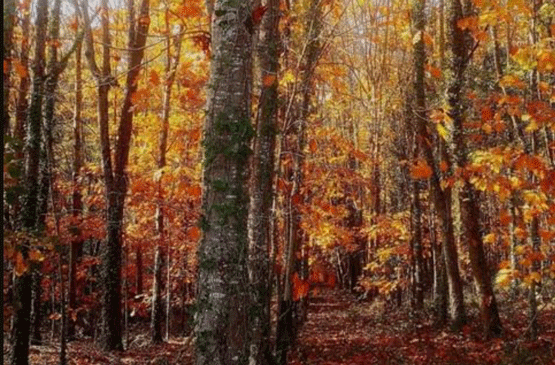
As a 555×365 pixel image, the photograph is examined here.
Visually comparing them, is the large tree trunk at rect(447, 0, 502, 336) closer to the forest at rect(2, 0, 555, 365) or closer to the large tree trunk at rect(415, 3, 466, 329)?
the forest at rect(2, 0, 555, 365)

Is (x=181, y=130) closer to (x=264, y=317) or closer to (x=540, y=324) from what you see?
(x=264, y=317)

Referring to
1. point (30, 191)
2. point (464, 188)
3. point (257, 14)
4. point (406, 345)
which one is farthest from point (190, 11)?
point (406, 345)

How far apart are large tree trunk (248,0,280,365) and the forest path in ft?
8.65

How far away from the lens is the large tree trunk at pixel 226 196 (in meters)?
5.27

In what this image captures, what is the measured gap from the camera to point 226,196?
5.42 meters

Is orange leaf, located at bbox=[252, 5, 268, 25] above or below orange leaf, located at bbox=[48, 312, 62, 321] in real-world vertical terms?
above

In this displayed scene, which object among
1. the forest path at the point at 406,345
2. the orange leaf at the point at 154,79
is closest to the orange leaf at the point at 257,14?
the forest path at the point at 406,345

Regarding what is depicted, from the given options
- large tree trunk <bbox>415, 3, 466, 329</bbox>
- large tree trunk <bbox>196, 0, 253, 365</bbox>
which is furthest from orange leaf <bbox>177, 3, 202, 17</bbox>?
large tree trunk <bbox>415, 3, 466, 329</bbox>

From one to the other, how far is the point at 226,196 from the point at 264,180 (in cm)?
460

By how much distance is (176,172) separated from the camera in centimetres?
1485

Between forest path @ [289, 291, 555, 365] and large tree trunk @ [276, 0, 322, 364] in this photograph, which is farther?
forest path @ [289, 291, 555, 365]

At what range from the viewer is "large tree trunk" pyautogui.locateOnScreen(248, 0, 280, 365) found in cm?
948

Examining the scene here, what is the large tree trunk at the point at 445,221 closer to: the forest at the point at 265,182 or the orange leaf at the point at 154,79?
the forest at the point at 265,182

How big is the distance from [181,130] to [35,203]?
10.2m
